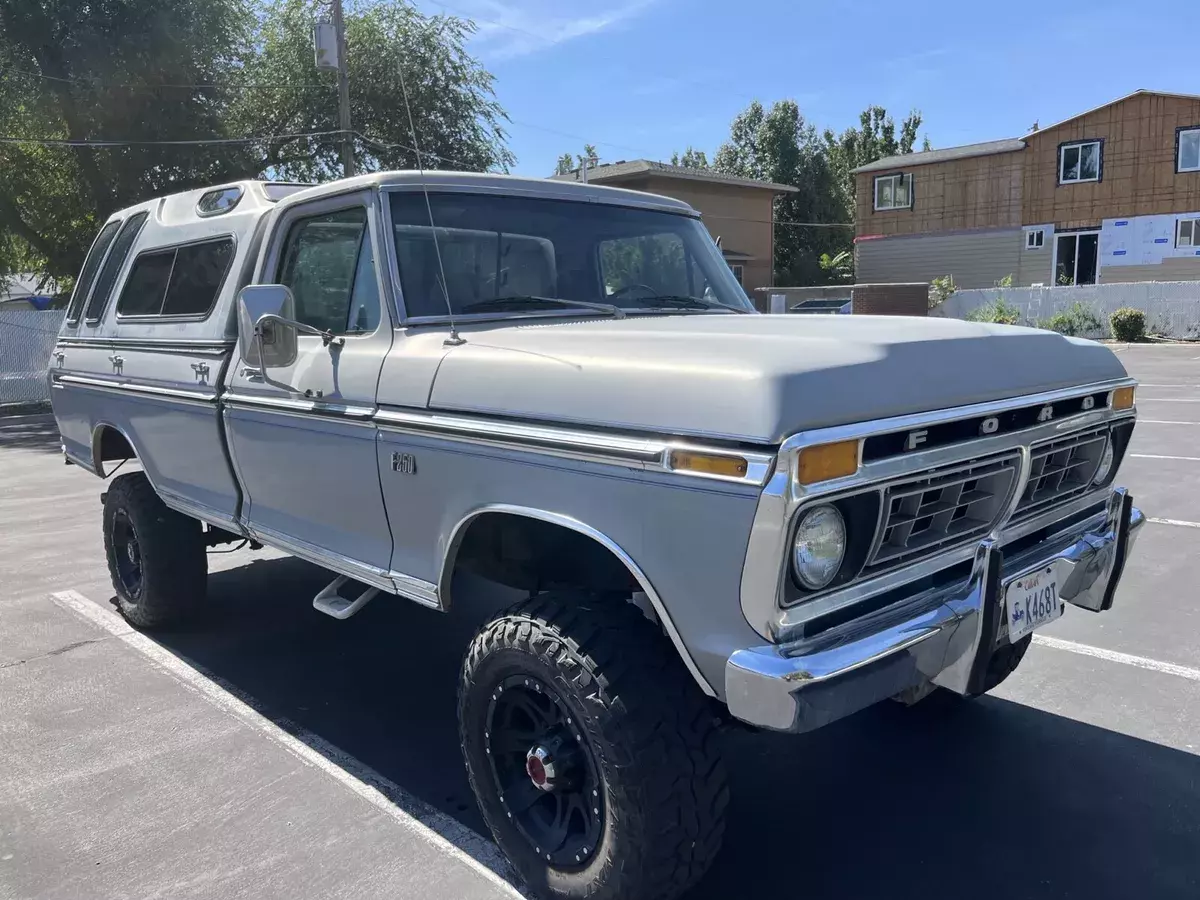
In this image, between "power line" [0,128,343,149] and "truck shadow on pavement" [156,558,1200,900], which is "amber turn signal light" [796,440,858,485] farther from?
"power line" [0,128,343,149]

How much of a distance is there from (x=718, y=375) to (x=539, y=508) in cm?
65

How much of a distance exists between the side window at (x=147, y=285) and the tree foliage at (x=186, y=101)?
15.3m

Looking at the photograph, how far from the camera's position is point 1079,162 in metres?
31.0

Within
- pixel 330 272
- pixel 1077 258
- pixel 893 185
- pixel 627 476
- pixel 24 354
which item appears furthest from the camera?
pixel 893 185

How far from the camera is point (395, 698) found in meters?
4.24

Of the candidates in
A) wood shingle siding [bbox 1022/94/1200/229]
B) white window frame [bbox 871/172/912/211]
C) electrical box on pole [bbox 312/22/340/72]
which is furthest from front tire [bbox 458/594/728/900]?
white window frame [bbox 871/172/912/211]

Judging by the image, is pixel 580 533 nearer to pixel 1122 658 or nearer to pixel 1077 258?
pixel 1122 658

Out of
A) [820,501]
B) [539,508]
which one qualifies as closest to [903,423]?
[820,501]

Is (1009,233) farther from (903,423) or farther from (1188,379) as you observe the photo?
(903,423)

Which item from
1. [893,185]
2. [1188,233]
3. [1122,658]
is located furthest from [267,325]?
[893,185]

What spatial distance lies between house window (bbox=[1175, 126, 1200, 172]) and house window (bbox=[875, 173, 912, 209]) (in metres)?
9.02

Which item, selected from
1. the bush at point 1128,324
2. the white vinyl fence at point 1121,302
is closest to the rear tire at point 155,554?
the white vinyl fence at point 1121,302

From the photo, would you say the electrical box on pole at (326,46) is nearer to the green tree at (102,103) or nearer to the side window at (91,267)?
the green tree at (102,103)

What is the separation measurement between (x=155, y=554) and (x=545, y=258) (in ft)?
9.01
